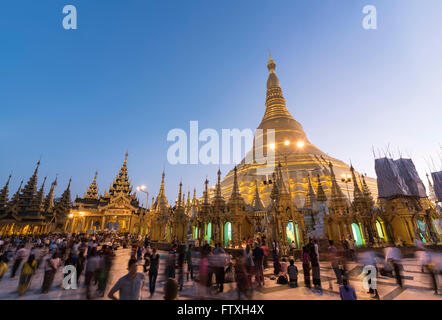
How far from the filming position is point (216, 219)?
19516mm

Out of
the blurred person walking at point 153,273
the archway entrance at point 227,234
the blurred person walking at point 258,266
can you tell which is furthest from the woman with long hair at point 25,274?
the archway entrance at point 227,234

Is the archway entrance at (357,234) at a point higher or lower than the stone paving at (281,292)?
higher

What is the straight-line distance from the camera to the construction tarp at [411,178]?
76.7 feet

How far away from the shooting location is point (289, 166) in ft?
120

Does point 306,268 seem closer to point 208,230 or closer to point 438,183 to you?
point 208,230

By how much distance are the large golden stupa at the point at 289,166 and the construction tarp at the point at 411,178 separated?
4.71m

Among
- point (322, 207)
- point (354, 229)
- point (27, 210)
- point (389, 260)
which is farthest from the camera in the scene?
point (27, 210)

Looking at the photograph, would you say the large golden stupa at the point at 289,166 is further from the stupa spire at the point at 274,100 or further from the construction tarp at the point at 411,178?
the construction tarp at the point at 411,178

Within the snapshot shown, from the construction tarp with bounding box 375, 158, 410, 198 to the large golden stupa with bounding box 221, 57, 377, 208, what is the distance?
3.40 metres

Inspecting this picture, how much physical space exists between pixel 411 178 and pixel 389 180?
364 cm

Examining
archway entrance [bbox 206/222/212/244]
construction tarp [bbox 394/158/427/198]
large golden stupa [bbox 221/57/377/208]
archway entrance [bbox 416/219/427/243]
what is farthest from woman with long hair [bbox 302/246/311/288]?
construction tarp [bbox 394/158/427/198]
